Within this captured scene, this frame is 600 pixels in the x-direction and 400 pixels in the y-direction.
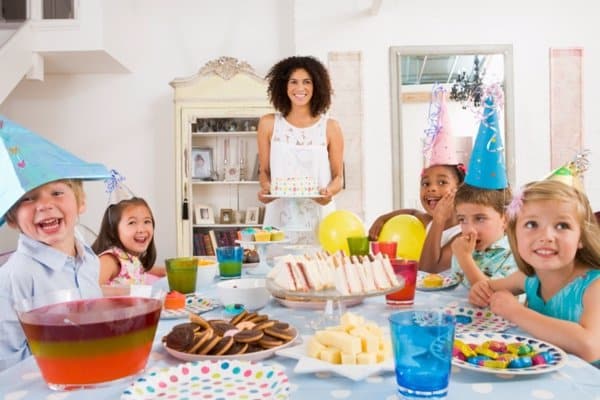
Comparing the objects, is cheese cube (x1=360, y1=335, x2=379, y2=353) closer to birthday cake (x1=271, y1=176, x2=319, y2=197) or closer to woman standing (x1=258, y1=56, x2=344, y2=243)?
birthday cake (x1=271, y1=176, x2=319, y2=197)

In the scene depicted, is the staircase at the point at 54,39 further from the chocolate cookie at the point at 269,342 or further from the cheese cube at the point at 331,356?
the cheese cube at the point at 331,356

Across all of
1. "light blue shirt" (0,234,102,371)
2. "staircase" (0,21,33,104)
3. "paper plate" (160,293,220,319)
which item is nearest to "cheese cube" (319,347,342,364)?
"paper plate" (160,293,220,319)

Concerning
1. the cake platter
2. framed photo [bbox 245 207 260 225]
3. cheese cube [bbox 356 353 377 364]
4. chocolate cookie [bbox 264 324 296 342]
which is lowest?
cheese cube [bbox 356 353 377 364]

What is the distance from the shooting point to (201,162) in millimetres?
4508

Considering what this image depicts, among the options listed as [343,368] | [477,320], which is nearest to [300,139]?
[477,320]

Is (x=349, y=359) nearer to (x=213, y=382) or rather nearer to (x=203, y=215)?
(x=213, y=382)

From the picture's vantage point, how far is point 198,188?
15.2 ft

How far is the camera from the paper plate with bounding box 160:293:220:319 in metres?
1.21

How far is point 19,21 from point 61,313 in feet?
14.0

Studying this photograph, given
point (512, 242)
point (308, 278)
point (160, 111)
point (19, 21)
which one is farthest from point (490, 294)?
point (19, 21)

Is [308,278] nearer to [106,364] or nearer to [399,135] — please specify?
[106,364]

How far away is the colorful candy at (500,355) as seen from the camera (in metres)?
0.84

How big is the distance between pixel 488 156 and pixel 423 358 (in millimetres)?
1134

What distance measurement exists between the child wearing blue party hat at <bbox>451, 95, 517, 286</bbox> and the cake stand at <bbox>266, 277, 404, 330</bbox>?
629 millimetres
